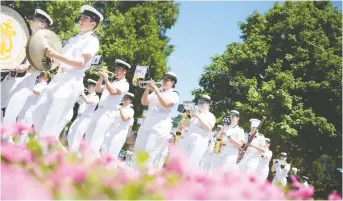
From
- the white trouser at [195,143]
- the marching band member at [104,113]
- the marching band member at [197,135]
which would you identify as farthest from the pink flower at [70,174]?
the white trouser at [195,143]

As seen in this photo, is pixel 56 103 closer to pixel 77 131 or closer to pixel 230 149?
pixel 77 131

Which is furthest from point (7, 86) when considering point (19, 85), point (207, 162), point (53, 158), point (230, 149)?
point (53, 158)

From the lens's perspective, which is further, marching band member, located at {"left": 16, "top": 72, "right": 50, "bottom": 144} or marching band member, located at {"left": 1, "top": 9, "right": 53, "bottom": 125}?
marching band member, located at {"left": 16, "top": 72, "right": 50, "bottom": 144}

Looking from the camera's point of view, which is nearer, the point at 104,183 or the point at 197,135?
the point at 104,183

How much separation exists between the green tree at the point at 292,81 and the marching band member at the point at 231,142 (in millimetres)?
13022

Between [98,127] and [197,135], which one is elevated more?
[197,135]

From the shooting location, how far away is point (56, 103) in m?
5.22

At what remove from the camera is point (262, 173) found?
49.8 ft

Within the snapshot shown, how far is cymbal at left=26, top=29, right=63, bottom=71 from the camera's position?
4883mm

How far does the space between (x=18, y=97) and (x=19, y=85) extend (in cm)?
33

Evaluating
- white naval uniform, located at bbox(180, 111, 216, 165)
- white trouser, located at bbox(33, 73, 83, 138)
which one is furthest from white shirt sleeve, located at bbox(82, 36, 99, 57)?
white naval uniform, located at bbox(180, 111, 216, 165)

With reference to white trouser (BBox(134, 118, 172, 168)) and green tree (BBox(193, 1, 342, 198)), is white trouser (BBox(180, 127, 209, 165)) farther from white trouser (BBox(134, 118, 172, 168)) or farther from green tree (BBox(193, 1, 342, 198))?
green tree (BBox(193, 1, 342, 198))

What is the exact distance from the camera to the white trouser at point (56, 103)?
5215 mm

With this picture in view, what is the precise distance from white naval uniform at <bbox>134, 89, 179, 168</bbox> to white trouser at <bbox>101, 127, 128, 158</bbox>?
233 centimetres
